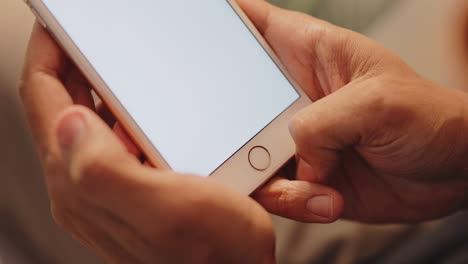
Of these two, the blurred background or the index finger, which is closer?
the index finger

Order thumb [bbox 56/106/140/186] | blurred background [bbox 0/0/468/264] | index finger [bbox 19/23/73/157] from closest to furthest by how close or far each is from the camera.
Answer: thumb [bbox 56/106/140/186], index finger [bbox 19/23/73/157], blurred background [bbox 0/0/468/264]

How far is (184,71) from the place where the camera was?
1.75ft

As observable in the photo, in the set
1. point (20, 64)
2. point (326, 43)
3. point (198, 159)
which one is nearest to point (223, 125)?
point (198, 159)

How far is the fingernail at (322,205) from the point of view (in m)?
0.50

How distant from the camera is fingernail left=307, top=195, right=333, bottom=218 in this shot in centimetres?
50

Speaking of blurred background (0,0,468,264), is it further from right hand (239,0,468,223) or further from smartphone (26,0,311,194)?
smartphone (26,0,311,194)

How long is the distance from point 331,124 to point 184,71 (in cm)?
17

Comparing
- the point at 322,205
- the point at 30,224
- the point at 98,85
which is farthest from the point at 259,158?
the point at 30,224

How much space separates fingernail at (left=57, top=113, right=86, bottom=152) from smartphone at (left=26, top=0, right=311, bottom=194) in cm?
16

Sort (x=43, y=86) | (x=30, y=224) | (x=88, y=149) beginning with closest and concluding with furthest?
(x=88, y=149)
(x=43, y=86)
(x=30, y=224)

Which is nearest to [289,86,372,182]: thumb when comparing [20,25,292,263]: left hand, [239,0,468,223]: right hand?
[239,0,468,223]: right hand

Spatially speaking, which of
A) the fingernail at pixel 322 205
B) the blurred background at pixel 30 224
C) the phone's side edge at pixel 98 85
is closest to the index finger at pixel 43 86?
the phone's side edge at pixel 98 85

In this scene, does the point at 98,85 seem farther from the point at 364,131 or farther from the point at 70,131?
the point at 364,131

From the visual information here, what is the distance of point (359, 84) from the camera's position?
485 millimetres
